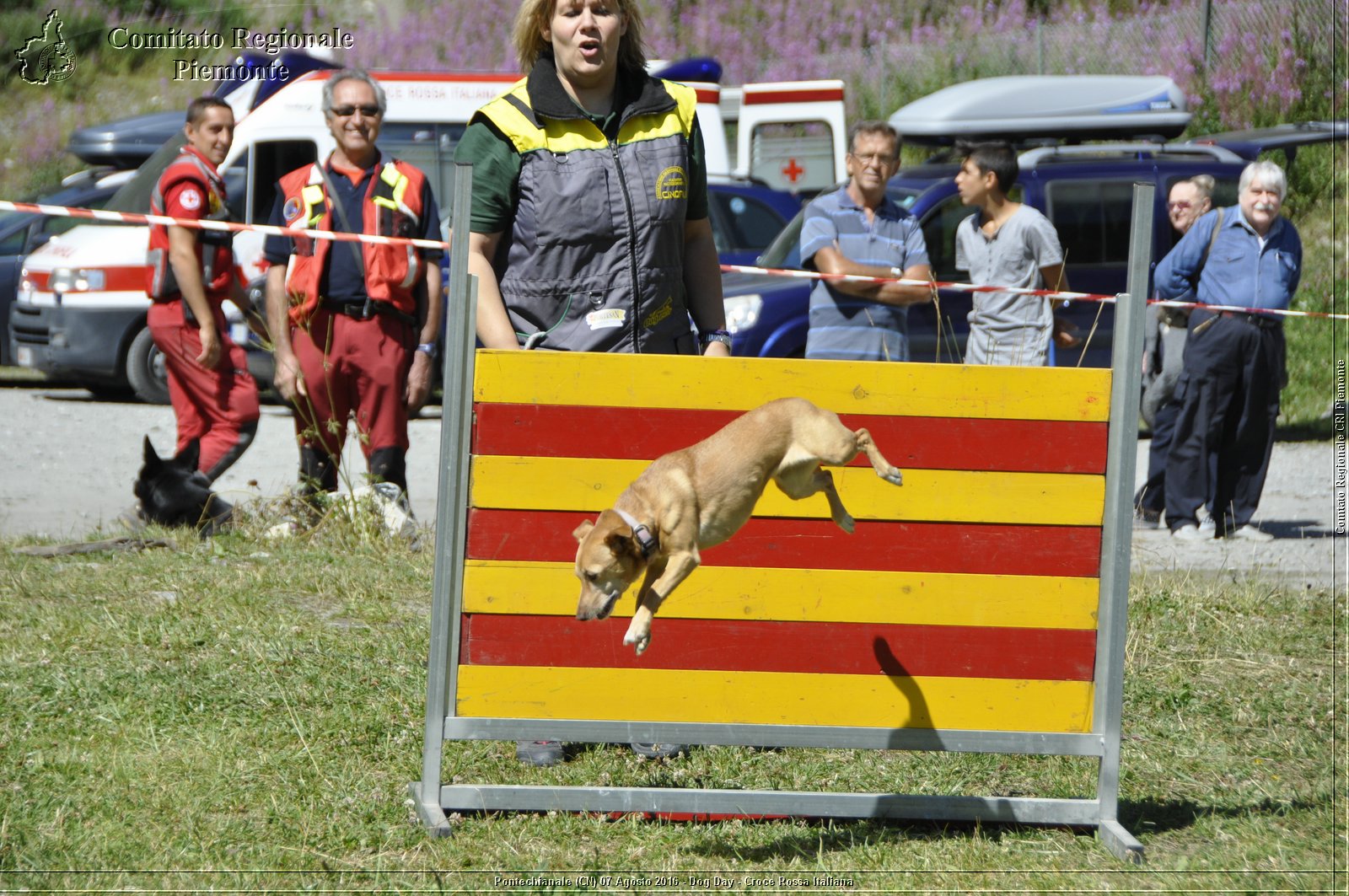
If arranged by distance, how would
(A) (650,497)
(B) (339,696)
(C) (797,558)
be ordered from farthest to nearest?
(B) (339,696) → (C) (797,558) → (A) (650,497)

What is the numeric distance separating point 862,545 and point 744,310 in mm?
6560

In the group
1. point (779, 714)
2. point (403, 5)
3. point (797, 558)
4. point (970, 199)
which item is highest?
point (403, 5)

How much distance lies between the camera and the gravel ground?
295 inches

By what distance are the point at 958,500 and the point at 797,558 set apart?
0.46 m

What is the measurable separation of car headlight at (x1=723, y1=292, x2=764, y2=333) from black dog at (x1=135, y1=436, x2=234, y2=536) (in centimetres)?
423

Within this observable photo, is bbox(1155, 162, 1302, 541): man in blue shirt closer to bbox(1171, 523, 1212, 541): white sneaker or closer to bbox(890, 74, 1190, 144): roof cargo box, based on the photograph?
bbox(1171, 523, 1212, 541): white sneaker

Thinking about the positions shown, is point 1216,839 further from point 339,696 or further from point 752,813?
point 339,696

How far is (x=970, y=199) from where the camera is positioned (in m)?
7.38

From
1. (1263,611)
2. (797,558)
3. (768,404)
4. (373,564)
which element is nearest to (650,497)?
(768,404)

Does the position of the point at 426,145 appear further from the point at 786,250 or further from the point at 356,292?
the point at 356,292

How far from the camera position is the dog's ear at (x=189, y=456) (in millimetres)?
7176

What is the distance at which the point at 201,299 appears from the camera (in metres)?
7.04

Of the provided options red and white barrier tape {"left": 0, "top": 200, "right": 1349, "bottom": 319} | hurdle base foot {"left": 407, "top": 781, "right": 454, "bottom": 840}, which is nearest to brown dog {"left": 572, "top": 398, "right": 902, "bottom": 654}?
hurdle base foot {"left": 407, "top": 781, "right": 454, "bottom": 840}

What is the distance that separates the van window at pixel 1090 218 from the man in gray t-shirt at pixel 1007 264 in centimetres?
407
